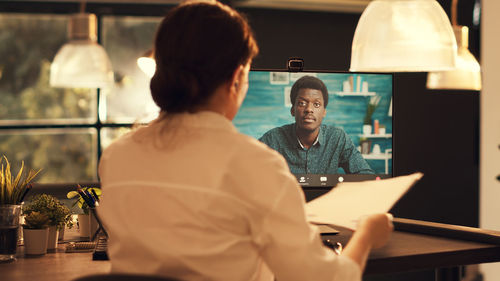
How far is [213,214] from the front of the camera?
41.0 inches

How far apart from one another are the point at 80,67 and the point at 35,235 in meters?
0.52

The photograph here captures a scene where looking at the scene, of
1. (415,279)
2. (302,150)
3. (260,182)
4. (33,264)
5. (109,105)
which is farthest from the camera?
(109,105)

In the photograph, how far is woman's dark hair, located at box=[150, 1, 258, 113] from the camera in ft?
3.60

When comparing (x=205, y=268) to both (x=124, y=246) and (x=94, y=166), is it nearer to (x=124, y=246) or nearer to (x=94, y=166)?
(x=124, y=246)

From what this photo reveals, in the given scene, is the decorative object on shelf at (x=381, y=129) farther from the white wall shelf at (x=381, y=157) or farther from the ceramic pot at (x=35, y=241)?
the ceramic pot at (x=35, y=241)

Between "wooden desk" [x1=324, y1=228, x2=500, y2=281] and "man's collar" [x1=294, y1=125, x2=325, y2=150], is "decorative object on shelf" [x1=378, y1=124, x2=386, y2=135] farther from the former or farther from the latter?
"wooden desk" [x1=324, y1=228, x2=500, y2=281]

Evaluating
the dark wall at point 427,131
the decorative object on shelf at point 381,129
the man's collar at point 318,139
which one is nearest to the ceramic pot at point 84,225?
the man's collar at point 318,139

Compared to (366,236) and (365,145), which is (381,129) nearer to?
(365,145)

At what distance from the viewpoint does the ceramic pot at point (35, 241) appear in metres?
1.74

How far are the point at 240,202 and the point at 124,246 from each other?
0.22 meters

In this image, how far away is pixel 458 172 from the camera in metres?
4.75

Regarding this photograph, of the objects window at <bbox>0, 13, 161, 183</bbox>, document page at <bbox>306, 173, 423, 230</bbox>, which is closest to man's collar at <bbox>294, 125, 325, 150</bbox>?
document page at <bbox>306, 173, 423, 230</bbox>

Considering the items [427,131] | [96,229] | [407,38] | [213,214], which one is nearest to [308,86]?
[407,38]

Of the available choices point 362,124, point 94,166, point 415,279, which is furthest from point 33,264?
point 94,166
